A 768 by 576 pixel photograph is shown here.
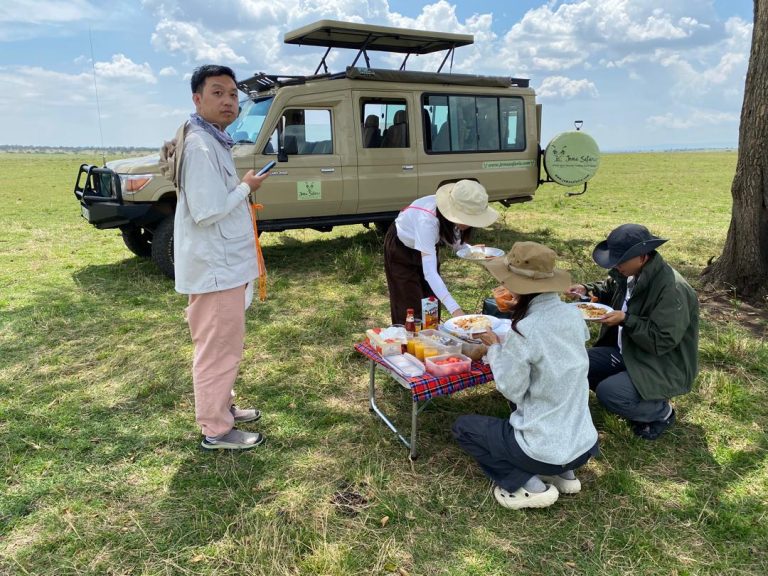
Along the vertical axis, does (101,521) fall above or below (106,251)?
below

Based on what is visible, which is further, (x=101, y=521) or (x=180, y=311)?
(x=180, y=311)

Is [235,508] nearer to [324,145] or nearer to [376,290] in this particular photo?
[376,290]

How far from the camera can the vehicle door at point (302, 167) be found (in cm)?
600

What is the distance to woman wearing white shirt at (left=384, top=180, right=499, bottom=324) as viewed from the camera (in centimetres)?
295

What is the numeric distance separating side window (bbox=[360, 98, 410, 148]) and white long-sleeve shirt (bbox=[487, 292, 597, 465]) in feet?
15.4

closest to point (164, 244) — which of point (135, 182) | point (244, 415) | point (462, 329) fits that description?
point (135, 182)

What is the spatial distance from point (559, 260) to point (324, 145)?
3233mm

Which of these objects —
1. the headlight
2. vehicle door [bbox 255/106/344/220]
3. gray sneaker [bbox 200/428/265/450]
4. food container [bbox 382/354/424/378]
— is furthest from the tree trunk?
the headlight

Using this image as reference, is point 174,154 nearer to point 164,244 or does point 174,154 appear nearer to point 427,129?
point 164,244

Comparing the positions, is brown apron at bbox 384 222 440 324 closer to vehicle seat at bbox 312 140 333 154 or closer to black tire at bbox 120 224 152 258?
vehicle seat at bbox 312 140 333 154

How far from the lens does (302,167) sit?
6105 millimetres

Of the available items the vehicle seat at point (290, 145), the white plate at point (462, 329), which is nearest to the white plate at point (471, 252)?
the white plate at point (462, 329)

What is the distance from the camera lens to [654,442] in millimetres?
2912

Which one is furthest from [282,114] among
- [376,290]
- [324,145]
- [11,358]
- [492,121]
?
[11,358]
